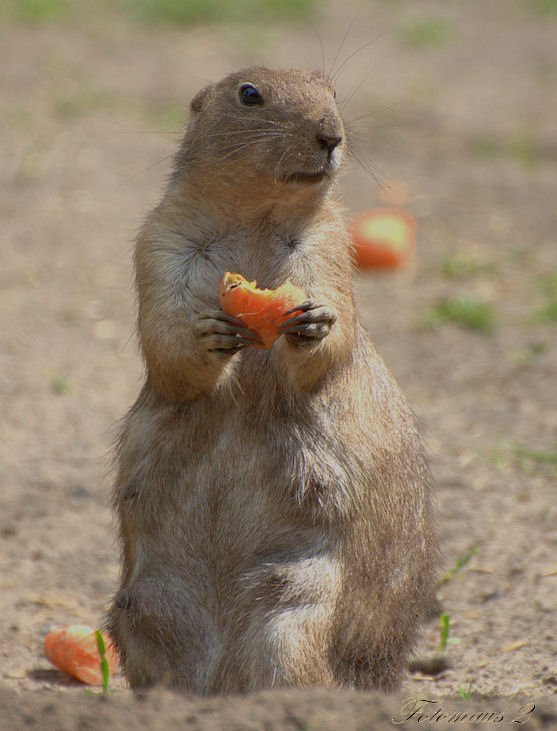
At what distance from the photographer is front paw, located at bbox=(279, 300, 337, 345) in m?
3.71

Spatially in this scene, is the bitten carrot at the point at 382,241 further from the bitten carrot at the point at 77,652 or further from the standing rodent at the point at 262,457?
the bitten carrot at the point at 77,652

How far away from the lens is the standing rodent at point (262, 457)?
385 centimetres

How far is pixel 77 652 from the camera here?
4.36 meters

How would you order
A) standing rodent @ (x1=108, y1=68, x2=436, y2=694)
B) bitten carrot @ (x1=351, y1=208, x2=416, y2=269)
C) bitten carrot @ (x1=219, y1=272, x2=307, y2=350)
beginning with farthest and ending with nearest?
1. bitten carrot @ (x1=351, y1=208, x2=416, y2=269)
2. standing rodent @ (x1=108, y1=68, x2=436, y2=694)
3. bitten carrot @ (x1=219, y1=272, x2=307, y2=350)

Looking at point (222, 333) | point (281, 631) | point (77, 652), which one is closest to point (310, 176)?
point (222, 333)

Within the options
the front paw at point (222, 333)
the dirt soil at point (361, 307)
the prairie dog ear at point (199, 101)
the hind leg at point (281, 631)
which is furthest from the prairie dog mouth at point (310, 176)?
the hind leg at point (281, 631)

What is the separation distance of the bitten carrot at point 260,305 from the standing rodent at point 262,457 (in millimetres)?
51

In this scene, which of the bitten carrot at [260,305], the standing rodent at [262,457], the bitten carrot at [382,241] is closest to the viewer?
the bitten carrot at [260,305]

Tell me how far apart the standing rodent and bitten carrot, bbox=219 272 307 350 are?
0.05 metres

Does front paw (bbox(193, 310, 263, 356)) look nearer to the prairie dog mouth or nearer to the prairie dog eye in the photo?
the prairie dog mouth

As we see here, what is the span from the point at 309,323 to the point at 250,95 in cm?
112

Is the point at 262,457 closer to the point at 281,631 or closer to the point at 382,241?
the point at 281,631

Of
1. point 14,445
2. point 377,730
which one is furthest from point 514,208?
point 377,730

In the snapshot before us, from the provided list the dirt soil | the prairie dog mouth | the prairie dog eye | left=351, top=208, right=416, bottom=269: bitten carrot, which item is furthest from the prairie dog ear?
left=351, top=208, right=416, bottom=269: bitten carrot
